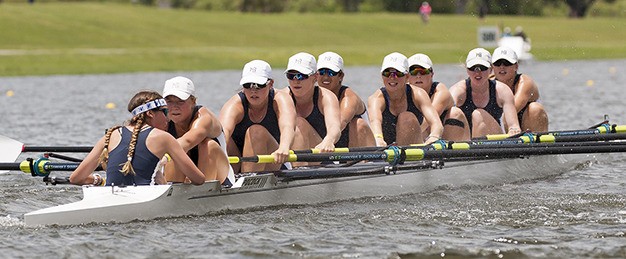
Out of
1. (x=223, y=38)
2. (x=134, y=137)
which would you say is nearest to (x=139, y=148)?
(x=134, y=137)

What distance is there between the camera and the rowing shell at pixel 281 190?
10047mm

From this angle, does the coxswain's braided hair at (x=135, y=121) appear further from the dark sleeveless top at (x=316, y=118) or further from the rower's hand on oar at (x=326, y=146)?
the dark sleeveless top at (x=316, y=118)

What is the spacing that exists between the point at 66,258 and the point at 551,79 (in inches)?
1216

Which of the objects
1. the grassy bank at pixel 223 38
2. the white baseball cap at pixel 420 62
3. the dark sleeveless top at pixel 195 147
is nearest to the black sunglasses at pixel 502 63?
the white baseball cap at pixel 420 62

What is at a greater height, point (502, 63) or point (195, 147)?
point (502, 63)

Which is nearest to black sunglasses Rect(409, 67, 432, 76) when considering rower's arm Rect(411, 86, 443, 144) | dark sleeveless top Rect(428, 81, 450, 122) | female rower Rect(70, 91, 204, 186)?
dark sleeveless top Rect(428, 81, 450, 122)

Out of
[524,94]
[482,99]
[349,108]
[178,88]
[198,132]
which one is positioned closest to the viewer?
[178,88]

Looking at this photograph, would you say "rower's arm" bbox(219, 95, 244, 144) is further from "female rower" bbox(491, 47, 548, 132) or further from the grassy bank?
the grassy bank

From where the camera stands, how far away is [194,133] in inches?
418

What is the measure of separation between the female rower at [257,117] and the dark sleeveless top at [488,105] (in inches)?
138

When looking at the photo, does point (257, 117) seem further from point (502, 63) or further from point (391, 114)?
point (502, 63)

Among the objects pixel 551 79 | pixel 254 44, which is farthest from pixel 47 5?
pixel 551 79

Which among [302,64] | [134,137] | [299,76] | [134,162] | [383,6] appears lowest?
[134,162]

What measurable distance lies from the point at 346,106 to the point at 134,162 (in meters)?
3.57
